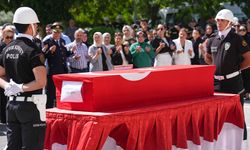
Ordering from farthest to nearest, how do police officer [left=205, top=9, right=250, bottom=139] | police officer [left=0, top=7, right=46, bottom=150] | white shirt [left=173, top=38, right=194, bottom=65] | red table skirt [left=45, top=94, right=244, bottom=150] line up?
1. white shirt [left=173, top=38, right=194, bottom=65]
2. police officer [left=205, top=9, right=250, bottom=139]
3. red table skirt [left=45, top=94, right=244, bottom=150]
4. police officer [left=0, top=7, right=46, bottom=150]

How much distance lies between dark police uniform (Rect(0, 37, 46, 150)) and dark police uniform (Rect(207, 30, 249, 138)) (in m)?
3.17

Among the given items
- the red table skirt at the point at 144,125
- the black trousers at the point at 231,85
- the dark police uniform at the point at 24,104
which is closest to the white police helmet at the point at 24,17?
the dark police uniform at the point at 24,104

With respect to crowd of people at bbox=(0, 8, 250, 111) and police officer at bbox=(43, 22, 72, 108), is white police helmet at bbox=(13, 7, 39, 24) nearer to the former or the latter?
crowd of people at bbox=(0, 8, 250, 111)

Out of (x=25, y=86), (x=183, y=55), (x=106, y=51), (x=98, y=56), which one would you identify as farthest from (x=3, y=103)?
(x=25, y=86)

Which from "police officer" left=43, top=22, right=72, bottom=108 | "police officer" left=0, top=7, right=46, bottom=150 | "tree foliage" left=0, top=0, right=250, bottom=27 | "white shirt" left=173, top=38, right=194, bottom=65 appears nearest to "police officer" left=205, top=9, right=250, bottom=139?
"police officer" left=0, top=7, right=46, bottom=150

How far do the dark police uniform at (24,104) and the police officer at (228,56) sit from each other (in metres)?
3.18

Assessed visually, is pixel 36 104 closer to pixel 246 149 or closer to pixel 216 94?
pixel 216 94

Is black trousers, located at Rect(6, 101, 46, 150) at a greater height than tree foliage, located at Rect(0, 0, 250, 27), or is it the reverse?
tree foliage, located at Rect(0, 0, 250, 27)

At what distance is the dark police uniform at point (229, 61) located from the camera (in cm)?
871

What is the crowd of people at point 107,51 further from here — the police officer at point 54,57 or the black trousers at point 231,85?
the black trousers at point 231,85

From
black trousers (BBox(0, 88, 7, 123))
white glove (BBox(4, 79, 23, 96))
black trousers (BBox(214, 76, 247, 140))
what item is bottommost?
black trousers (BBox(0, 88, 7, 123))

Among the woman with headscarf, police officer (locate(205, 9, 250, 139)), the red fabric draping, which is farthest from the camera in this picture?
the woman with headscarf

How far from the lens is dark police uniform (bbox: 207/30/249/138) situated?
28.6 ft

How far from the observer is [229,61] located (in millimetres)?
8711
